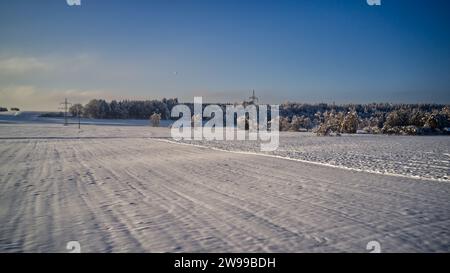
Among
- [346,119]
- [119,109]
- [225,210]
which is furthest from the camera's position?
[119,109]

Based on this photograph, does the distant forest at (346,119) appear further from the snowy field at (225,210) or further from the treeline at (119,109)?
the snowy field at (225,210)

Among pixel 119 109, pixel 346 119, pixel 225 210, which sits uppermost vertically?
pixel 119 109

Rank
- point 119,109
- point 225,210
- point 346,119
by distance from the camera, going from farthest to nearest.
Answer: point 119,109
point 346,119
point 225,210

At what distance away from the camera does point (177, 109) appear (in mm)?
109625

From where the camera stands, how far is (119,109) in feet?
345

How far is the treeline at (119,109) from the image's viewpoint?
103 meters

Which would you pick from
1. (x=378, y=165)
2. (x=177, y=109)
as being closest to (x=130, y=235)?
(x=378, y=165)

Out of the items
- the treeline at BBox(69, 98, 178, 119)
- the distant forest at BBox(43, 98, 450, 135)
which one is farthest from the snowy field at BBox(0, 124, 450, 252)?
the treeline at BBox(69, 98, 178, 119)

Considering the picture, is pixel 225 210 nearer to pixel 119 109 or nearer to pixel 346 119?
pixel 346 119

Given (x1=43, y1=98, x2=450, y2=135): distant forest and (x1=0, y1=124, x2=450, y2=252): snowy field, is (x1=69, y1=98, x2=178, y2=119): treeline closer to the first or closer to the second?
(x1=43, y1=98, x2=450, y2=135): distant forest

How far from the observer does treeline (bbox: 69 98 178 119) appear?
102750 mm

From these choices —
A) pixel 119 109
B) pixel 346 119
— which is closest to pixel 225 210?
pixel 346 119

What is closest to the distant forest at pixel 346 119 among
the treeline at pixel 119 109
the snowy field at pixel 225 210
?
the treeline at pixel 119 109

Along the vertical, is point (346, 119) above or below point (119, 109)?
below
